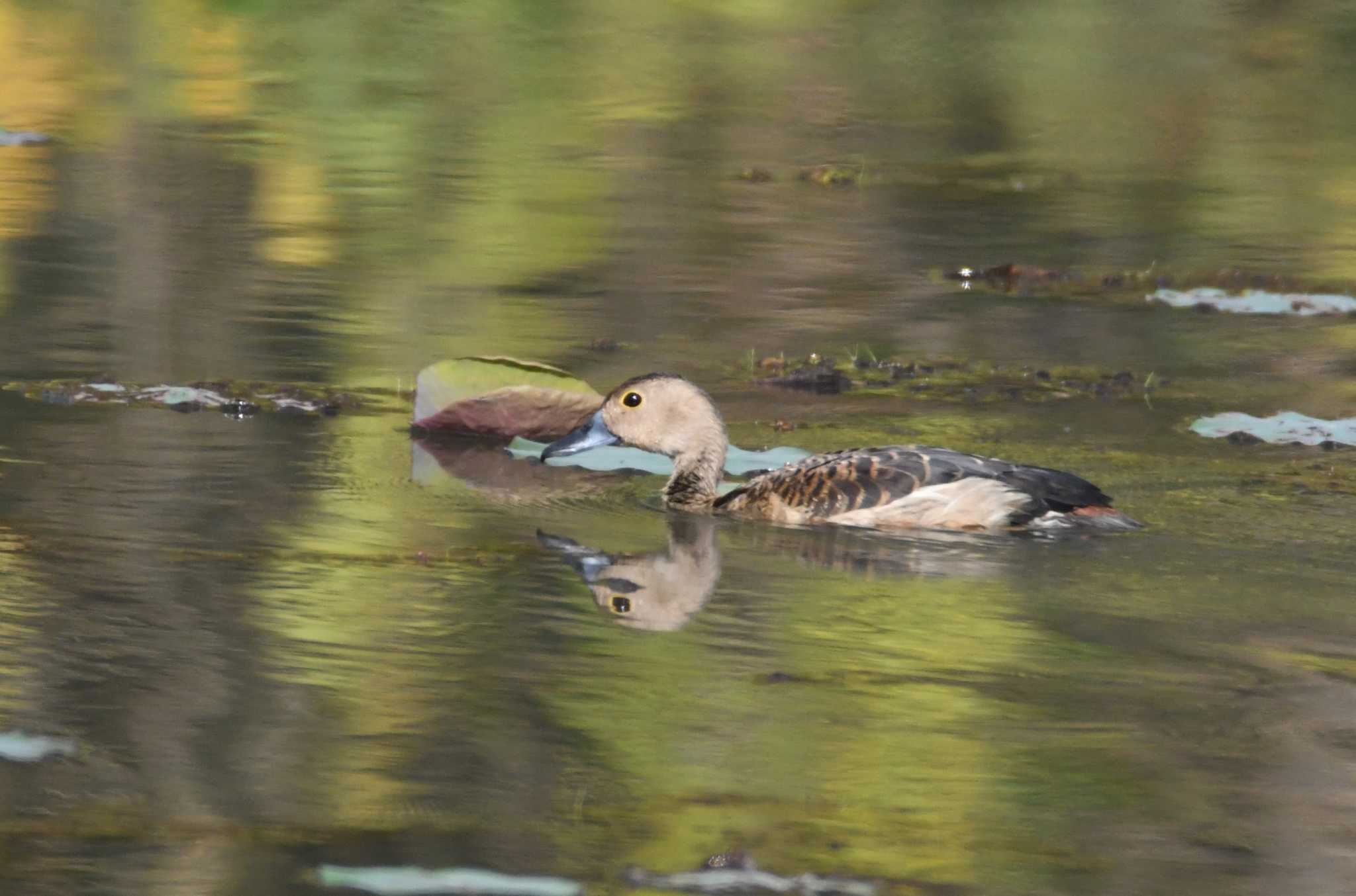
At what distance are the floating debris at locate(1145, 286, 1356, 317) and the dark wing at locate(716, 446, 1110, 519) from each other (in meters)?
4.31

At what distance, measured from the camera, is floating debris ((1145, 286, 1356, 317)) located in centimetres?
1265

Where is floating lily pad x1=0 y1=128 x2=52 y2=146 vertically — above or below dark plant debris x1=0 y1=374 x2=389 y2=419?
above

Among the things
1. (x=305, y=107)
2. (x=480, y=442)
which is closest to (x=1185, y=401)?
(x=480, y=442)

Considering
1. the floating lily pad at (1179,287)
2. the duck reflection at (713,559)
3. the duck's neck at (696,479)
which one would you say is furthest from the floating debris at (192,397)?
the floating lily pad at (1179,287)

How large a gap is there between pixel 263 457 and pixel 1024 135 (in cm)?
1228

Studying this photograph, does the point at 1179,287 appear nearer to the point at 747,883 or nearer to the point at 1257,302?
the point at 1257,302

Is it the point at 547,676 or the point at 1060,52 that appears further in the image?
the point at 1060,52

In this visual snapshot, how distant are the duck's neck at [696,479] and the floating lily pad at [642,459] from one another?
0.28 metres

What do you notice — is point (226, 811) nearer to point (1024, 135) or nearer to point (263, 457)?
point (263, 457)

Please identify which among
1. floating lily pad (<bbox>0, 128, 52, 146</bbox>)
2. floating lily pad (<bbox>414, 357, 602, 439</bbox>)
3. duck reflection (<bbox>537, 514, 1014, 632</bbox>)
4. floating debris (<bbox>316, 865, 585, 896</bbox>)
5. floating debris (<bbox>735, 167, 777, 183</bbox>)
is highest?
floating lily pad (<bbox>0, 128, 52, 146</bbox>)

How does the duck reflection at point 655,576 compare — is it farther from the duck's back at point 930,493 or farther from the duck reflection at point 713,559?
the duck's back at point 930,493

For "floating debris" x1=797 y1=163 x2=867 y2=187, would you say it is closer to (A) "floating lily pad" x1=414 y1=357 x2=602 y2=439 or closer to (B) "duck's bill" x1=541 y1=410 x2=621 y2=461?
(A) "floating lily pad" x1=414 y1=357 x2=602 y2=439

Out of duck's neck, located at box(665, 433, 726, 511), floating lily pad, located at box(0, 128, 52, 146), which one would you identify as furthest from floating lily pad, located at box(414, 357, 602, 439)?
floating lily pad, located at box(0, 128, 52, 146)

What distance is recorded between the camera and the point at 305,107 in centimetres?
2097
